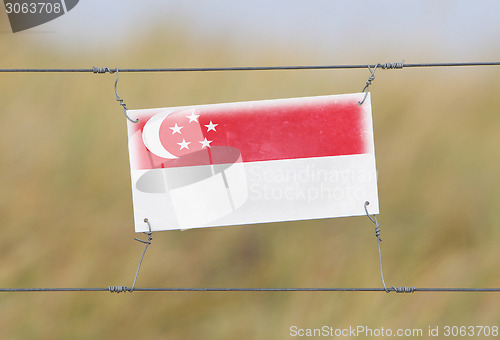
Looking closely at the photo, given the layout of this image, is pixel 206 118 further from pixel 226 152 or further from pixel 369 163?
pixel 369 163

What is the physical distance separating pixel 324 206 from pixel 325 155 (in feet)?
0.59

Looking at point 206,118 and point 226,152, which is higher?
point 206,118

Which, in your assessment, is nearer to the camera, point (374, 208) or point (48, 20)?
point (374, 208)

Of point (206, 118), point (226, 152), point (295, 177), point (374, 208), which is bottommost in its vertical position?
point (374, 208)

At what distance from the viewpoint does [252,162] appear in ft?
6.47

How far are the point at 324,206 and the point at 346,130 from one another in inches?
11.0

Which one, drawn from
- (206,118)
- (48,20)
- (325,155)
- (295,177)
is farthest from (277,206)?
(48,20)

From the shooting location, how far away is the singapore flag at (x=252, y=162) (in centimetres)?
196

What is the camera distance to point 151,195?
1.96 meters

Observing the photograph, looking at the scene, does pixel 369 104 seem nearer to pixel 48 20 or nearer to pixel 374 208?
pixel 374 208

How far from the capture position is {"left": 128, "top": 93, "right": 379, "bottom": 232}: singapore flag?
196 cm

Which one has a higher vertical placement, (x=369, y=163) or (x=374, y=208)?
(x=369, y=163)

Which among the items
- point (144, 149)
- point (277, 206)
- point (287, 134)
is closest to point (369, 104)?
point (287, 134)

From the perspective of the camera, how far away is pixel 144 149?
1.97 meters
